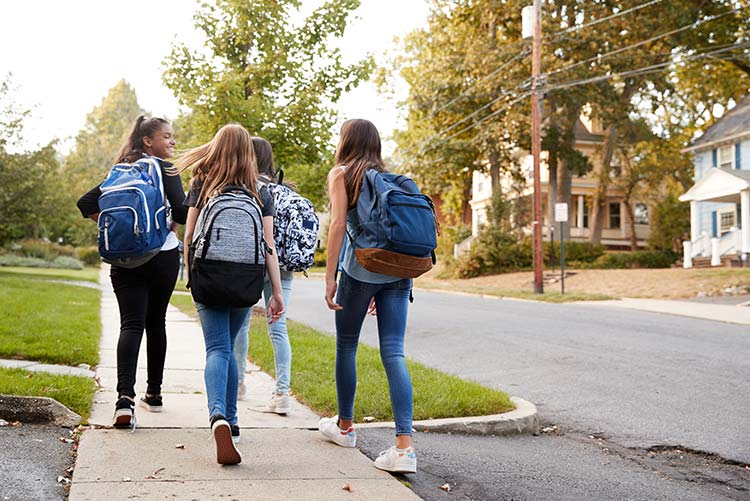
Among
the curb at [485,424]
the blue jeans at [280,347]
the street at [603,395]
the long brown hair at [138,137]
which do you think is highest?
the long brown hair at [138,137]

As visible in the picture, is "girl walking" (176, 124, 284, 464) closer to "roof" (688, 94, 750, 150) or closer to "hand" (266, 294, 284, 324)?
"hand" (266, 294, 284, 324)

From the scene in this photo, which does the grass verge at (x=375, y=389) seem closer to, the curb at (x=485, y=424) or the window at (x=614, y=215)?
the curb at (x=485, y=424)

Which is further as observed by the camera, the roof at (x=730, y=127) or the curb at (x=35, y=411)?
the roof at (x=730, y=127)

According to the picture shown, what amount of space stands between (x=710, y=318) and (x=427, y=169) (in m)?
21.6

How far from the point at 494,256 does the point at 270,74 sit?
23611mm

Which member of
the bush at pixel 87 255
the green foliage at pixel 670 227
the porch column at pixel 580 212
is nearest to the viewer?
the green foliage at pixel 670 227

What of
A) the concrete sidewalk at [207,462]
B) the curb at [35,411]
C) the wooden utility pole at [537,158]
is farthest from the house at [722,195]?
the curb at [35,411]

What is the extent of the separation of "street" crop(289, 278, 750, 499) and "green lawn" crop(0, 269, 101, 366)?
362cm

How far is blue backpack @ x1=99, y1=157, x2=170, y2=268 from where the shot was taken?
4.70 m

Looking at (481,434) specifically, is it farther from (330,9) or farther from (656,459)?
(330,9)

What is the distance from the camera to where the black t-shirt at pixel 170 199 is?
16.5ft

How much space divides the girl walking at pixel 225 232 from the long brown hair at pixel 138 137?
1.86 ft

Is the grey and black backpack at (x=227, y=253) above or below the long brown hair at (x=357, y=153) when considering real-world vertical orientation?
below

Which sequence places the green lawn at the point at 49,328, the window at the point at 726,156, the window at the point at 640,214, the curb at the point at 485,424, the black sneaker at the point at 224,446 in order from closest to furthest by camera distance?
the black sneaker at the point at 224,446
the curb at the point at 485,424
the green lawn at the point at 49,328
the window at the point at 726,156
the window at the point at 640,214
